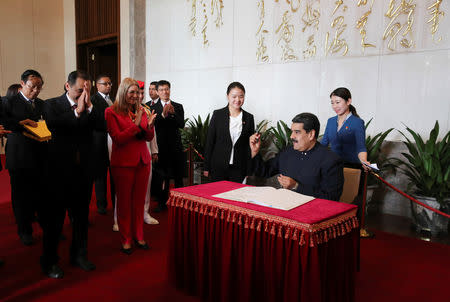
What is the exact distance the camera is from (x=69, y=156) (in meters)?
2.43

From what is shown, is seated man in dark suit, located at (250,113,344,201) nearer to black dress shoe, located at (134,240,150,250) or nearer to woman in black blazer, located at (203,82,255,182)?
woman in black blazer, located at (203,82,255,182)

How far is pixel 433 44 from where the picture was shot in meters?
3.96

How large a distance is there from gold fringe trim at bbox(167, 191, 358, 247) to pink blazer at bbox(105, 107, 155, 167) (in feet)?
2.79

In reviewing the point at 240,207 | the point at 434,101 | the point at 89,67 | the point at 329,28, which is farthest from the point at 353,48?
the point at 89,67

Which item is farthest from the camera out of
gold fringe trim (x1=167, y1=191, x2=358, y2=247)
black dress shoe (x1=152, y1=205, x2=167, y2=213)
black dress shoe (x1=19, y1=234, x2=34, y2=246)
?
black dress shoe (x1=152, y1=205, x2=167, y2=213)

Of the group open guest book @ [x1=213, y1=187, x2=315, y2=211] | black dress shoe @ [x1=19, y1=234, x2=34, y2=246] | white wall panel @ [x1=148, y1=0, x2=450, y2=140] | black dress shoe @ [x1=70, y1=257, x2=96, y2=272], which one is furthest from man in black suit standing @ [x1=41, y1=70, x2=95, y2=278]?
white wall panel @ [x1=148, y1=0, x2=450, y2=140]

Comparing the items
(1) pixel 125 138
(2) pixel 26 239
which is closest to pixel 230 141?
(1) pixel 125 138

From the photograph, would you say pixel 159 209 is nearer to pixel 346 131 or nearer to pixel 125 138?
pixel 125 138

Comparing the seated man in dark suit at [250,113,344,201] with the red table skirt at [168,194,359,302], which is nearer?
the red table skirt at [168,194,359,302]

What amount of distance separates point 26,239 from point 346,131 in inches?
128

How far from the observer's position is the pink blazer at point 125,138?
8.95 feet

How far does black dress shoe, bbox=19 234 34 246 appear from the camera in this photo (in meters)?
3.15

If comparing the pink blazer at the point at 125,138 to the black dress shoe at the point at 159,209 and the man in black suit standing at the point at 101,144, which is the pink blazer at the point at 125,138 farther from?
the black dress shoe at the point at 159,209

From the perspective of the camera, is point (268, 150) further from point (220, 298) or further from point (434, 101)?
point (220, 298)
